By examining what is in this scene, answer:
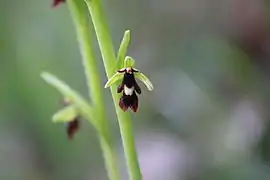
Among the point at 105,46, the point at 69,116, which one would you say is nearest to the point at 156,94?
the point at 69,116

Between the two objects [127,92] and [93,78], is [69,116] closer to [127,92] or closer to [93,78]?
[93,78]

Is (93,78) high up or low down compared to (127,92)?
up

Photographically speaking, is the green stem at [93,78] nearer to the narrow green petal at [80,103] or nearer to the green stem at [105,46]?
the narrow green petal at [80,103]

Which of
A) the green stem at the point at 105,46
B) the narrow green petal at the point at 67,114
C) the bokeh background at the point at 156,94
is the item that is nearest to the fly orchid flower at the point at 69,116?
the narrow green petal at the point at 67,114

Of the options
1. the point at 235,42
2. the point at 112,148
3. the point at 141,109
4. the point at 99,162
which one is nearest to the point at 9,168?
the point at 99,162

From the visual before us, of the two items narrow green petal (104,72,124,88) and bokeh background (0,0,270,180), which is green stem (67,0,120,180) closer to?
narrow green petal (104,72,124,88)

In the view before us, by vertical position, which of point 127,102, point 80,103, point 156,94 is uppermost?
point 156,94
